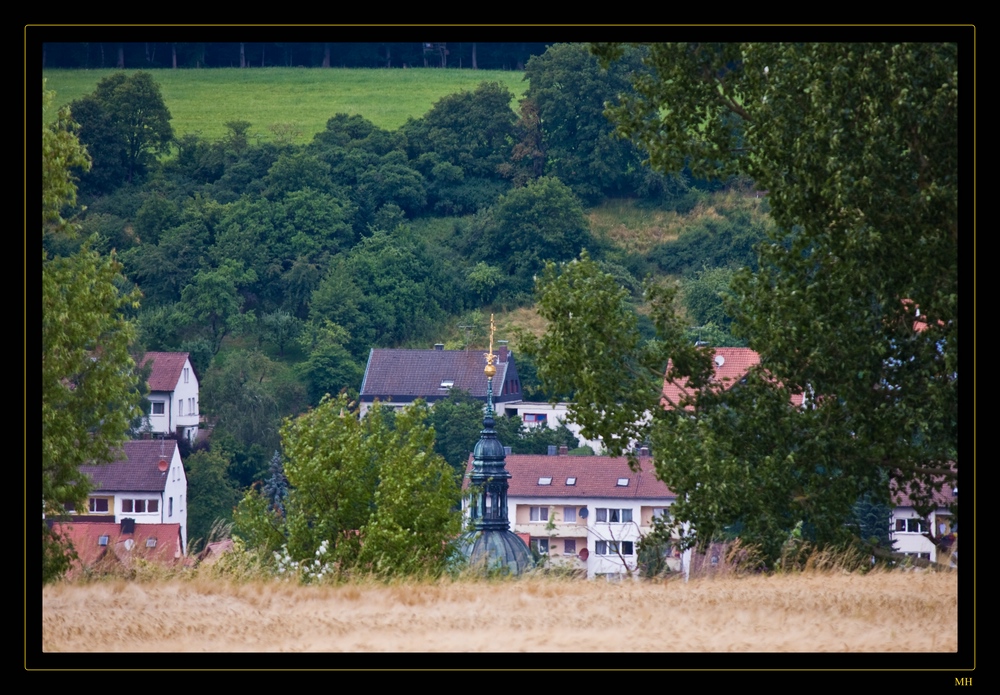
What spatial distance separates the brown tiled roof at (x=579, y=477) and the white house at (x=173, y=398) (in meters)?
20.9

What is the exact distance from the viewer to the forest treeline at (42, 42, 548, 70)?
47.3m

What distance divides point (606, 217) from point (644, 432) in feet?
316

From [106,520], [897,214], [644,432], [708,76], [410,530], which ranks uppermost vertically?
[708,76]

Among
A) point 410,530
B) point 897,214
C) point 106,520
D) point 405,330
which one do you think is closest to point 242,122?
point 405,330

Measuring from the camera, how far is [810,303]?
16.1 m

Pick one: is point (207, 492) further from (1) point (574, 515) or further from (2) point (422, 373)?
(2) point (422, 373)

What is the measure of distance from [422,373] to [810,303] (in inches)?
3019

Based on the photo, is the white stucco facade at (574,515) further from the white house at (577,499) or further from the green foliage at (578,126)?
the green foliage at (578,126)

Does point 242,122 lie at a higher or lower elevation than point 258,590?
higher

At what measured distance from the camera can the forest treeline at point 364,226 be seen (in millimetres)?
92375

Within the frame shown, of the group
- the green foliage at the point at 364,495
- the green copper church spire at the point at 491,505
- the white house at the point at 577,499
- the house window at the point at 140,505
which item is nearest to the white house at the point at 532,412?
the white house at the point at 577,499
